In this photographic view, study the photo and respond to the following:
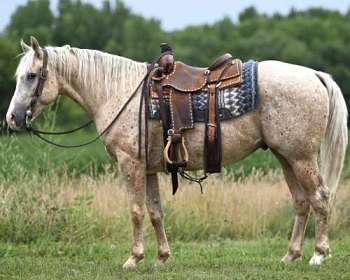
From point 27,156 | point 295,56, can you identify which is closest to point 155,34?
point 295,56

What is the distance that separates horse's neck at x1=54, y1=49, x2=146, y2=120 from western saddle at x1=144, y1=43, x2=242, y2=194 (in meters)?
0.22

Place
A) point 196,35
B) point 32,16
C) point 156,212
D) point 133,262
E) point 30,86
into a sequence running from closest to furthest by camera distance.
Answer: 1. point 30,86
2. point 133,262
3. point 156,212
4. point 196,35
5. point 32,16

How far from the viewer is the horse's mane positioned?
7.25 metres

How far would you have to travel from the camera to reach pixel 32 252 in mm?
8773

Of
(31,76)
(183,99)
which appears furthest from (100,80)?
(183,99)

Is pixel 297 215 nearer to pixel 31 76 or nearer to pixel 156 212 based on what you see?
pixel 156 212

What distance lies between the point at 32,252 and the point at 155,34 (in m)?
76.7

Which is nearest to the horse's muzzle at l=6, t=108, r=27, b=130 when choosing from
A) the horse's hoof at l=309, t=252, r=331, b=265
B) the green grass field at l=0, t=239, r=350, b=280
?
the green grass field at l=0, t=239, r=350, b=280

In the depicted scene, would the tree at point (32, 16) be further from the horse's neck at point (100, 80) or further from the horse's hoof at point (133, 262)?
the horse's hoof at point (133, 262)

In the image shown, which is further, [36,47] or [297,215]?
[297,215]

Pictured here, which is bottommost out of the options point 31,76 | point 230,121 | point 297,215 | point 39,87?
point 297,215

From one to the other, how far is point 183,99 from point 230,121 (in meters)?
0.49

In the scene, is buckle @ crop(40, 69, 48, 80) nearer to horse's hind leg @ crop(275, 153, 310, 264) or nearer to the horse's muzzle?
the horse's muzzle

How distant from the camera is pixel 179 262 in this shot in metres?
7.82
